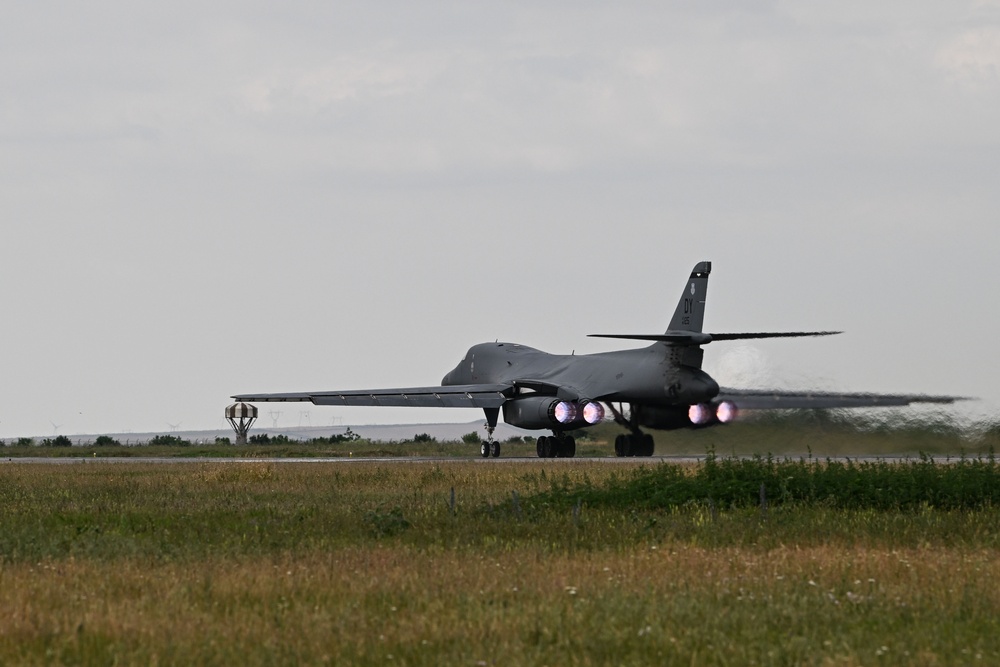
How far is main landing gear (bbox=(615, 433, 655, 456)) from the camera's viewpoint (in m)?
50.9

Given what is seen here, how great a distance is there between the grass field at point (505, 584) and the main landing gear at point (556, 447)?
95.7 feet

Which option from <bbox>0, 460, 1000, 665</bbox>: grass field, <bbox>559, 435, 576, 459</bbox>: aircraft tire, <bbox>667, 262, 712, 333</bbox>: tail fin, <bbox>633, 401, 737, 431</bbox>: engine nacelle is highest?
<bbox>667, 262, 712, 333</bbox>: tail fin

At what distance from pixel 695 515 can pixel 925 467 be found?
619 centimetres

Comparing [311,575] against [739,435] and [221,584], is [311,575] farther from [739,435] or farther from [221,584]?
[739,435]

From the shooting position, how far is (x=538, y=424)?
2122 inches

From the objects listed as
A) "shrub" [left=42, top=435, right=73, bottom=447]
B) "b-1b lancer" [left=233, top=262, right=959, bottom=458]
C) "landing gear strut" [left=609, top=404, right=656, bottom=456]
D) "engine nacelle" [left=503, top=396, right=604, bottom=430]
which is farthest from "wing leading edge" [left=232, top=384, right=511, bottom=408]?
Answer: "shrub" [left=42, top=435, right=73, bottom=447]

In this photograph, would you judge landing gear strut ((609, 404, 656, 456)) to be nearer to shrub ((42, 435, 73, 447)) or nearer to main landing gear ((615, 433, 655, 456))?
main landing gear ((615, 433, 655, 456))

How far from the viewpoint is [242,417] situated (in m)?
83.8

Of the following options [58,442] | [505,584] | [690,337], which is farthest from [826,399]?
[58,442]

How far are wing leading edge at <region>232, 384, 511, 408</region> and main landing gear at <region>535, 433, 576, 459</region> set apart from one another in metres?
3.56

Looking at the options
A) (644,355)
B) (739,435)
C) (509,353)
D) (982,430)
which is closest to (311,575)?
(982,430)

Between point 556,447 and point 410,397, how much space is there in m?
7.67

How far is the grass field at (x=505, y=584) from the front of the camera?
10930 mm

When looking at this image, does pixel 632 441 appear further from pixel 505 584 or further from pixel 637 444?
pixel 505 584
